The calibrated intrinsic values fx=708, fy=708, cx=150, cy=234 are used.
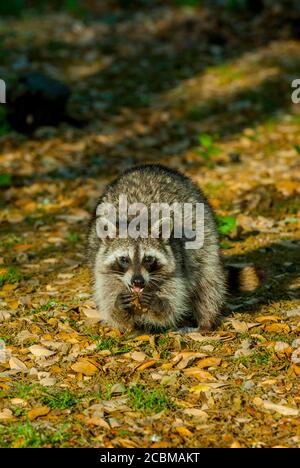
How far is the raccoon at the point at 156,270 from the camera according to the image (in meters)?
5.15

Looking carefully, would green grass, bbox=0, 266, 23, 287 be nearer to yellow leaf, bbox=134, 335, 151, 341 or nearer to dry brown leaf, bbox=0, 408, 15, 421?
yellow leaf, bbox=134, 335, 151, 341

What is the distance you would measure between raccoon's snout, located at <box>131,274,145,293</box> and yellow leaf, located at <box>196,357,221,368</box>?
66 centimetres

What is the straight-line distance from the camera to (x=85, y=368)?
4875 millimetres

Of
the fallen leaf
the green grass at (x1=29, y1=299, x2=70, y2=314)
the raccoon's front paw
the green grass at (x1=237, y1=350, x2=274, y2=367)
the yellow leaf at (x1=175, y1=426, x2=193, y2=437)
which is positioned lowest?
the yellow leaf at (x1=175, y1=426, x2=193, y2=437)

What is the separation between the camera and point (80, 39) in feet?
50.8

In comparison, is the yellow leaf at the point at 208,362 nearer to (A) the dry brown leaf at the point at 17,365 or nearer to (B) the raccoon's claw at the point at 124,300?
(B) the raccoon's claw at the point at 124,300

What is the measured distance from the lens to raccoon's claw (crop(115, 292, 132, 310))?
5.26 m

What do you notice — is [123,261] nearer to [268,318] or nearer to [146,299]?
[146,299]

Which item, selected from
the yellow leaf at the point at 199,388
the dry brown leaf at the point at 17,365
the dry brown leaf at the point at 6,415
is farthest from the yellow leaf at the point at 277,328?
the dry brown leaf at the point at 6,415

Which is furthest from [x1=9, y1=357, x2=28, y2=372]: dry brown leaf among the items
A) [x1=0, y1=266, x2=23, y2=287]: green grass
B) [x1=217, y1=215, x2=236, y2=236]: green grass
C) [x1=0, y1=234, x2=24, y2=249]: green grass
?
[x1=217, y1=215, x2=236, y2=236]: green grass

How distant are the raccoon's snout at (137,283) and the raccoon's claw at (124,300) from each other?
0.26m

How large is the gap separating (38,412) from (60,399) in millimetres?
200

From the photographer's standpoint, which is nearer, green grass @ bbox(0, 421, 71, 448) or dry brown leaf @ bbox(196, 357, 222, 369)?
green grass @ bbox(0, 421, 71, 448)
